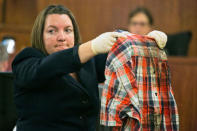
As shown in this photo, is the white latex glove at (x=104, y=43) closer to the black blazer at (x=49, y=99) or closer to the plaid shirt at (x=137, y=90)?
the plaid shirt at (x=137, y=90)

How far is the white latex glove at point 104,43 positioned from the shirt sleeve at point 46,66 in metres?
0.07

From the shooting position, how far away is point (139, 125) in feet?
2.97

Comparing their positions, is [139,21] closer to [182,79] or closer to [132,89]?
[182,79]

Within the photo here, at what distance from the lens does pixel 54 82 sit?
45.9 inches

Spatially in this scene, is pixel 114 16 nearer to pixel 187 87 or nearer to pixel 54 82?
pixel 187 87

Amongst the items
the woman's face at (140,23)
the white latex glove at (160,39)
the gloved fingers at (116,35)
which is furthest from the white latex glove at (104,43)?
the woman's face at (140,23)

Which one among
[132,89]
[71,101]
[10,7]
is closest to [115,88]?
[132,89]

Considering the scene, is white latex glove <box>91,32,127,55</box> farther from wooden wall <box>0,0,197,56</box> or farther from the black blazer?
wooden wall <box>0,0,197,56</box>

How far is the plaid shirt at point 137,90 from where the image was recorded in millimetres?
925

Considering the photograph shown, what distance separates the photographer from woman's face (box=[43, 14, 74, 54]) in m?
1.22

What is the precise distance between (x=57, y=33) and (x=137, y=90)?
0.44 m

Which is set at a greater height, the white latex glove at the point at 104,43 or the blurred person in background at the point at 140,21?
the blurred person in background at the point at 140,21

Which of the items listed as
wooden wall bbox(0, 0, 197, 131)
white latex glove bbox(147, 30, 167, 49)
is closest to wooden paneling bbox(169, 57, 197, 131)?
white latex glove bbox(147, 30, 167, 49)

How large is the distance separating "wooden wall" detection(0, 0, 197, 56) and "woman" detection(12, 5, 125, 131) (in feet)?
8.96
